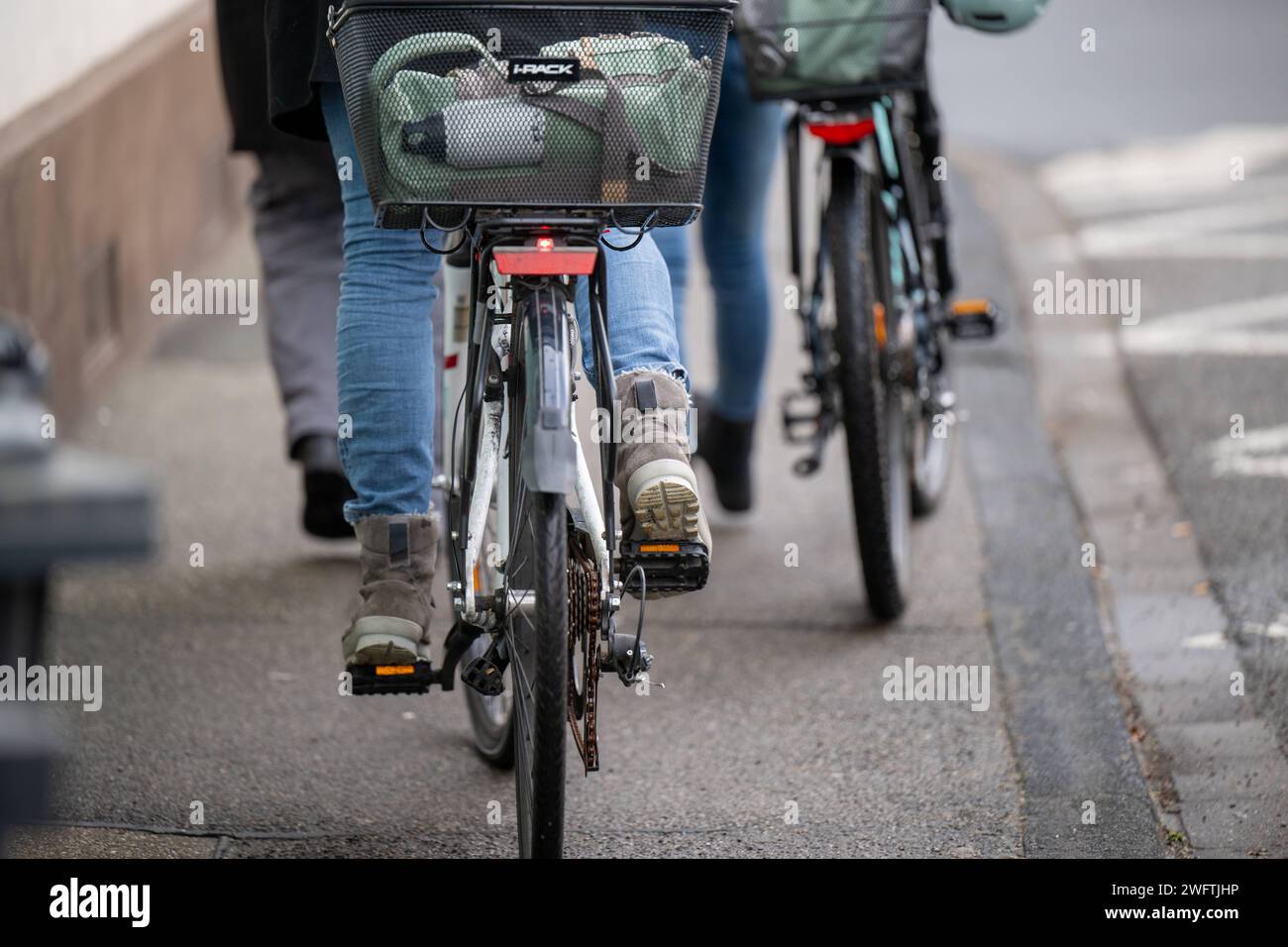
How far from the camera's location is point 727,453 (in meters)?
4.55

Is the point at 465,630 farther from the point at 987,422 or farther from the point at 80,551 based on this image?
the point at 987,422

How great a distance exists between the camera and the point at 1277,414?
5340mm

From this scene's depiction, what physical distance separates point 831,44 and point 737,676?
1.37m

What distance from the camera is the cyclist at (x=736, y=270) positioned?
4.09 metres

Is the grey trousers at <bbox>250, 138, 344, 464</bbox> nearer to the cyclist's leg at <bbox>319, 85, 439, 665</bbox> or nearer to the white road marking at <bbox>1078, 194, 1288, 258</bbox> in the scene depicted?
the cyclist's leg at <bbox>319, 85, 439, 665</bbox>

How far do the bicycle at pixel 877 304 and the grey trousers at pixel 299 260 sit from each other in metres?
1.16

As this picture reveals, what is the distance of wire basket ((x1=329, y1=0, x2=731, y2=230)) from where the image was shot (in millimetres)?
2402

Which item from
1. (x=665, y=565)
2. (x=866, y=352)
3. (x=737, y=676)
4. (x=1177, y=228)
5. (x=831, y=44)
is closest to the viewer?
(x=665, y=565)

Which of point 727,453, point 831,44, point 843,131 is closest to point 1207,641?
point 727,453

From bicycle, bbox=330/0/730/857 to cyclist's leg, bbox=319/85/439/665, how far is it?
0.27 ft
